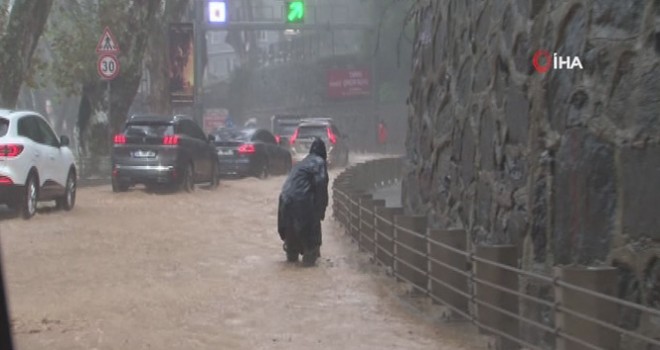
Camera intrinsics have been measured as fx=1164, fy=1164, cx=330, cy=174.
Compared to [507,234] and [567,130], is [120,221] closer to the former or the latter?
[507,234]

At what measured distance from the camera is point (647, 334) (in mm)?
6973

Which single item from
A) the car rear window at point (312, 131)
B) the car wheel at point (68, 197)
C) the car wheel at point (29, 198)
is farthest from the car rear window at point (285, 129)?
the car wheel at point (29, 198)

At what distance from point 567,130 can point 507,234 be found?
5.82ft

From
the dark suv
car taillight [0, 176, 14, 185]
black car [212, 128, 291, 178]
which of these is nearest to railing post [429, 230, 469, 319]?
car taillight [0, 176, 14, 185]

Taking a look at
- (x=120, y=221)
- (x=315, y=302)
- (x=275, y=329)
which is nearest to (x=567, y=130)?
(x=275, y=329)

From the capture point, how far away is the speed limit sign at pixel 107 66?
2491 cm

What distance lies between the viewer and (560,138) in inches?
343

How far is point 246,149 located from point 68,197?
38.0 ft

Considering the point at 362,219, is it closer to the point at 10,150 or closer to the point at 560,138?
the point at 10,150

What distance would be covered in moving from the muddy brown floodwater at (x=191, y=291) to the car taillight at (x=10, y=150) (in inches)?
43.0

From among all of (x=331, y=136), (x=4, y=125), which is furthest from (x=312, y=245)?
(x=331, y=136)

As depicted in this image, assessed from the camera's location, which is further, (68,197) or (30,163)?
(68,197)

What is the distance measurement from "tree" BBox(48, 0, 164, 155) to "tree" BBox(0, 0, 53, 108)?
4.31 metres

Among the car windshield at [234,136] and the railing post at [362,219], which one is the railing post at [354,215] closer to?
the railing post at [362,219]
